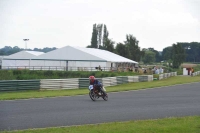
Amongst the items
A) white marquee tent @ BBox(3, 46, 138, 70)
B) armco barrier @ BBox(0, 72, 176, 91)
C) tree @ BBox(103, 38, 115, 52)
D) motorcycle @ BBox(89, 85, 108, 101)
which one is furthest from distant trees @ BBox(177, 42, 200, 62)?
motorcycle @ BBox(89, 85, 108, 101)

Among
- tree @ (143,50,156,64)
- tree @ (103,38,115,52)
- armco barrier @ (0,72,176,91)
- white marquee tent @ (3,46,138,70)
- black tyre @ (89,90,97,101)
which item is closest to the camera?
black tyre @ (89,90,97,101)

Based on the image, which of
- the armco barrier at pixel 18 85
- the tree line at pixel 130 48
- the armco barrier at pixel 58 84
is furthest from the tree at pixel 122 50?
the armco barrier at pixel 18 85

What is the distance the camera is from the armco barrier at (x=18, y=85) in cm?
2456

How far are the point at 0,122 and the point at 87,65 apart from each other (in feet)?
155

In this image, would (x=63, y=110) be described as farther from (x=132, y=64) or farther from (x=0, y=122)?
(x=132, y=64)

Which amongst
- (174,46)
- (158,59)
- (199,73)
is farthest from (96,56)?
(158,59)

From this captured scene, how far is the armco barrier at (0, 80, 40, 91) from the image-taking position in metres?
24.6

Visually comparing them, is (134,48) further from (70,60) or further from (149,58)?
(70,60)

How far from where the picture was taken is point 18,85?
A: 83.2 feet

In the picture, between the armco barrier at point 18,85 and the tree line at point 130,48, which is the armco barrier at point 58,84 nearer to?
the armco barrier at point 18,85

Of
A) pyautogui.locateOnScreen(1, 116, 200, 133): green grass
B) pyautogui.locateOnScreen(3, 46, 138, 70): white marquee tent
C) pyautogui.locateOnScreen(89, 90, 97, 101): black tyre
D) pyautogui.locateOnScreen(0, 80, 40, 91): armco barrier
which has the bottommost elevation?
pyautogui.locateOnScreen(1, 116, 200, 133): green grass

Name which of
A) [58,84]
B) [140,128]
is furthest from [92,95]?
[140,128]

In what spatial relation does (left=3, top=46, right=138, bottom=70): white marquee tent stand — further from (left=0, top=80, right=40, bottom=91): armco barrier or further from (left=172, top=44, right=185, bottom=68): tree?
(left=172, top=44, right=185, bottom=68): tree

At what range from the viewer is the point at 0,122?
10922 millimetres
